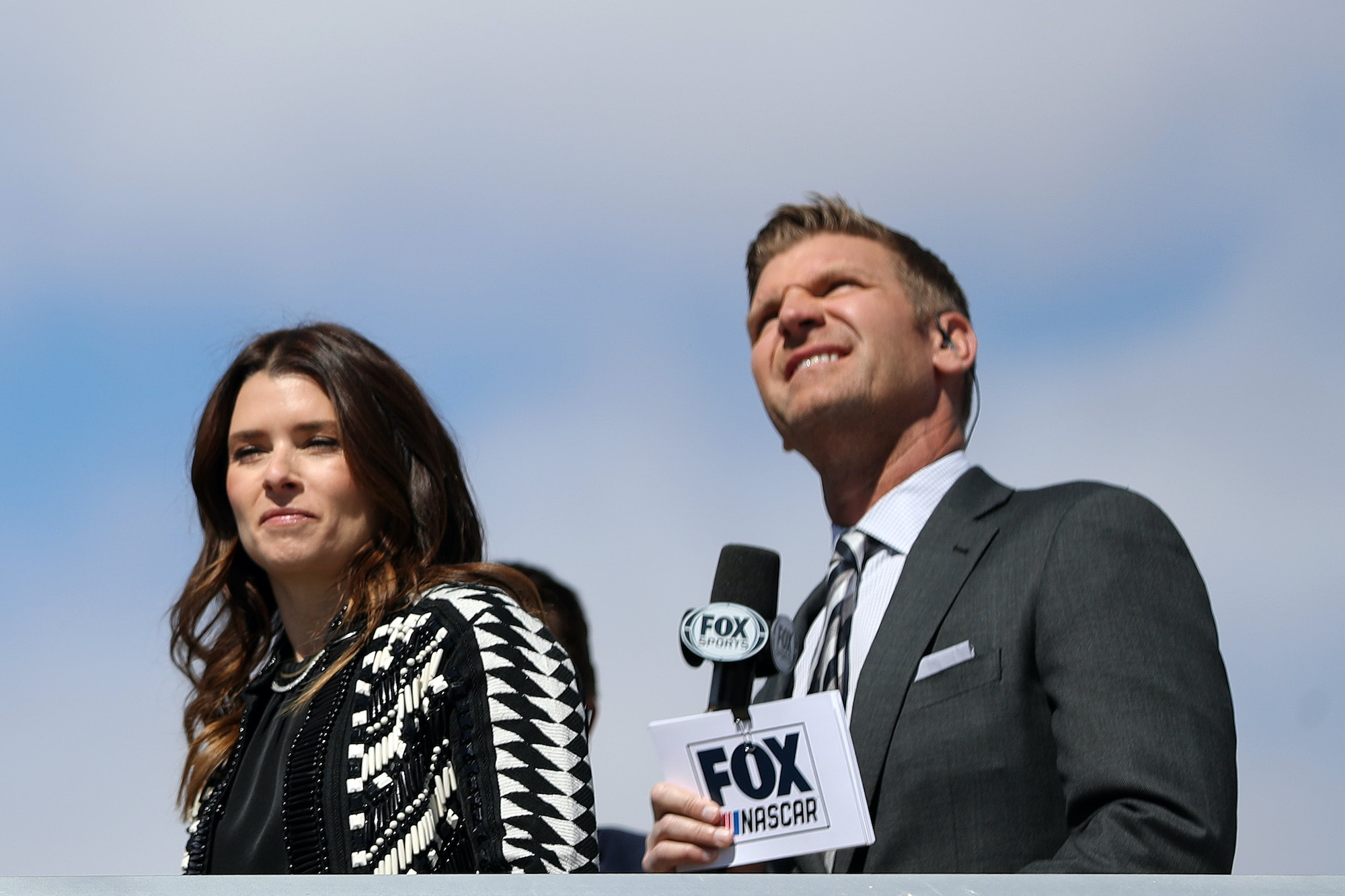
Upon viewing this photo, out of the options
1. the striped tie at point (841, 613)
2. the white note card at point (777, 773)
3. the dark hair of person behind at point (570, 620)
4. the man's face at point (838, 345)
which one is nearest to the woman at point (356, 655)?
the white note card at point (777, 773)

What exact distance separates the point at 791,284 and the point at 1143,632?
140cm

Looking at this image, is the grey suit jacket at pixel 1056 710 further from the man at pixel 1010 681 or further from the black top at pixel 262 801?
the black top at pixel 262 801

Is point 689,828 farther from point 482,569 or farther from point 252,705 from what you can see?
point 252,705

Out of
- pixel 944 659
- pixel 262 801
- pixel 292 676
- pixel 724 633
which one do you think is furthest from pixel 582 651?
pixel 724 633

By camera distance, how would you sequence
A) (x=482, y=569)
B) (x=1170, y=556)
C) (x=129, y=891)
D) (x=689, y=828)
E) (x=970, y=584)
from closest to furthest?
(x=129, y=891), (x=689, y=828), (x=1170, y=556), (x=970, y=584), (x=482, y=569)

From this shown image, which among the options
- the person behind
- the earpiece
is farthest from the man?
the person behind

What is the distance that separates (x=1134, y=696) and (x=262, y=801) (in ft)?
5.12

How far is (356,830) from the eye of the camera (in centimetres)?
264

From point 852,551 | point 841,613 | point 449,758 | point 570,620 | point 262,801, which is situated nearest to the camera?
point 449,758

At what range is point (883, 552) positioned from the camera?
3018mm

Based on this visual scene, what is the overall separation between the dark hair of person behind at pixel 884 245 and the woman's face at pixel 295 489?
120 cm

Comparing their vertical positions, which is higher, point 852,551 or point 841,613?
point 852,551

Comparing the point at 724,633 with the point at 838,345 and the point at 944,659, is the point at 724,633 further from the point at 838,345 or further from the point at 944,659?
the point at 838,345

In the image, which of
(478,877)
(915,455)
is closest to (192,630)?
(915,455)
